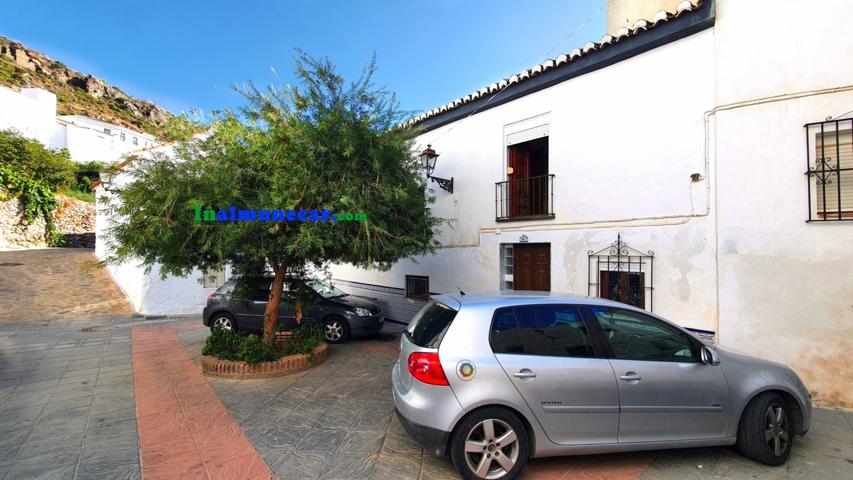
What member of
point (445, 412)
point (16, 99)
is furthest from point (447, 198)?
point (16, 99)

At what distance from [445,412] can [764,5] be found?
6.36 m

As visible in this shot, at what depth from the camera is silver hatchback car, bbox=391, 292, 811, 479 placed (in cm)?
300

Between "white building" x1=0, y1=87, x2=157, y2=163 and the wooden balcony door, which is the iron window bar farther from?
"white building" x1=0, y1=87, x2=157, y2=163

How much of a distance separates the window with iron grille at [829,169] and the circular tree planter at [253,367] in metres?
7.13

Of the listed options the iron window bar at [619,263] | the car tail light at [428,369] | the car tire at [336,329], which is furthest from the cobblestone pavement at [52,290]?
the iron window bar at [619,263]

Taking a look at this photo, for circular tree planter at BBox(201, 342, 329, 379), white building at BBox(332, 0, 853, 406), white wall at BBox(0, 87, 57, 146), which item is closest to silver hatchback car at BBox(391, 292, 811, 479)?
white building at BBox(332, 0, 853, 406)

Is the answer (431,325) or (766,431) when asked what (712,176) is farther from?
(431,325)

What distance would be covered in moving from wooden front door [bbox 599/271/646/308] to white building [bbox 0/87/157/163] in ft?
102

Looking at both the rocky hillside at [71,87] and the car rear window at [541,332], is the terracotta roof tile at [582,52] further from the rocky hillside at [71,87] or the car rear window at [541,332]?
the rocky hillside at [71,87]

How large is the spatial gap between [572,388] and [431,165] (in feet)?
19.5

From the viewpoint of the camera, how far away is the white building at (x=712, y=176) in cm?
460

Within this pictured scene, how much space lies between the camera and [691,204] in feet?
17.6

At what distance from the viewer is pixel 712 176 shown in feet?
17.1

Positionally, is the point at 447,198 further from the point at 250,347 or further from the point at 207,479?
the point at 207,479
